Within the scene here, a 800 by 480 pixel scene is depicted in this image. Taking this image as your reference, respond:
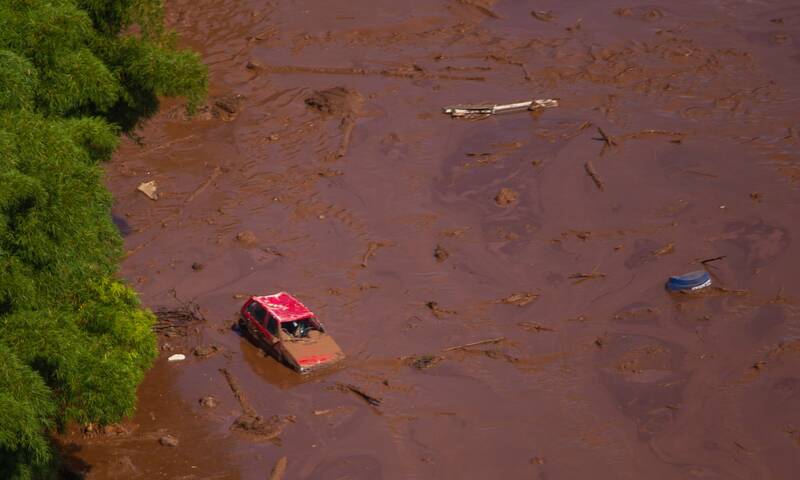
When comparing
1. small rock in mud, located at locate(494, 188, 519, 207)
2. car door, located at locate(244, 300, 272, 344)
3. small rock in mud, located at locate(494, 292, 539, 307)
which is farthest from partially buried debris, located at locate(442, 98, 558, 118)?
car door, located at locate(244, 300, 272, 344)

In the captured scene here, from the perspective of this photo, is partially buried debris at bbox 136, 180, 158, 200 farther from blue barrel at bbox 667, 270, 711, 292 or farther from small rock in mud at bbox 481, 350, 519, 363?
blue barrel at bbox 667, 270, 711, 292

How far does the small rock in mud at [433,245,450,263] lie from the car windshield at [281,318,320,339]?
3854mm

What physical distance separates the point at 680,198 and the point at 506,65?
8.56 m

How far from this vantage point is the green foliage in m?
14.6

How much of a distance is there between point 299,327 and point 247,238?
168 inches

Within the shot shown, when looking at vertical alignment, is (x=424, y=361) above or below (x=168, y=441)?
below

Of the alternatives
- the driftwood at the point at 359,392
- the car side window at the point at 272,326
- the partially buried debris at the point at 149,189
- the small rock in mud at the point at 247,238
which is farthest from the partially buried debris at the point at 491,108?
the driftwood at the point at 359,392

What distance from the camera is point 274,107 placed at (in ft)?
104

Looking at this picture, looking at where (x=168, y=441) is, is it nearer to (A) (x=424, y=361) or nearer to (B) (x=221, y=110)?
(A) (x=424, y=361)

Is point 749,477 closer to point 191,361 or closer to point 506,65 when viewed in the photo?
point 191,361

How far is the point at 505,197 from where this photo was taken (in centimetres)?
2695

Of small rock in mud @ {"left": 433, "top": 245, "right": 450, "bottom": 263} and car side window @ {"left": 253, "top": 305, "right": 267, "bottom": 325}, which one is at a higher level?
car side window @ {"left": 253, "top": 305, "right": 267, "bottom": 325}

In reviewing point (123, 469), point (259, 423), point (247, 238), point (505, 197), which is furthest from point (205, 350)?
point (505, 197)

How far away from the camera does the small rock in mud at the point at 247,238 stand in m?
25.8
